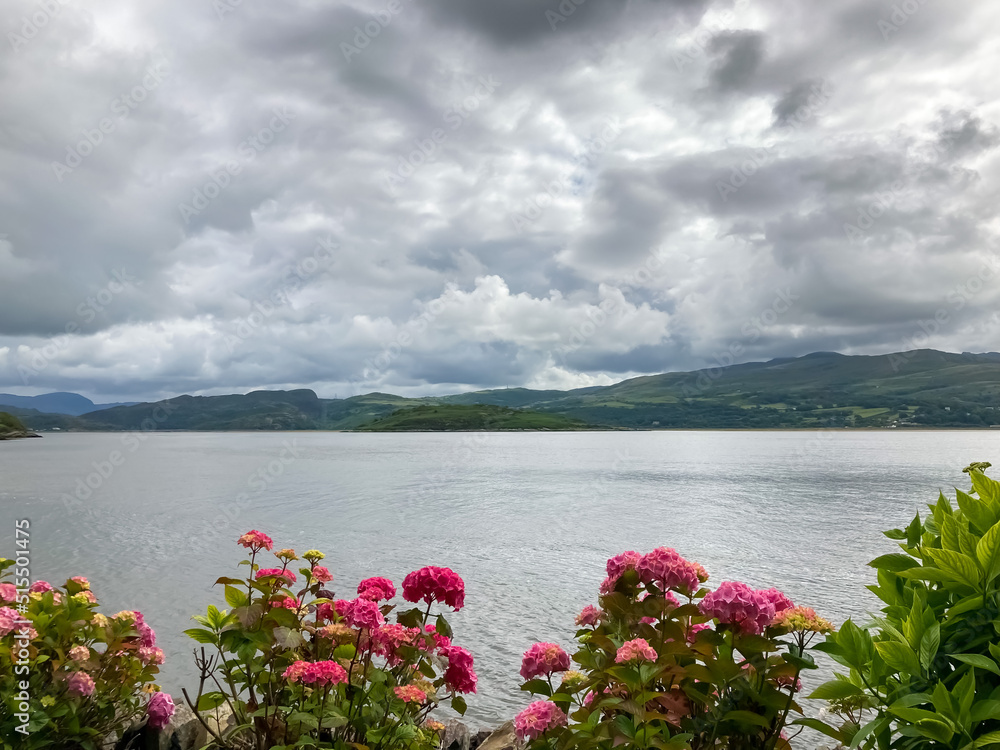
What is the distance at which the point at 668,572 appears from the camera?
4.96 m

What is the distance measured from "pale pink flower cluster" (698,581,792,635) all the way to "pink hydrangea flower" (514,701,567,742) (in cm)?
186

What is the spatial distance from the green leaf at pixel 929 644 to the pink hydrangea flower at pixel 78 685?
23.5 ft

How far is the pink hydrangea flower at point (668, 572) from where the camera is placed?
4965 millimetres

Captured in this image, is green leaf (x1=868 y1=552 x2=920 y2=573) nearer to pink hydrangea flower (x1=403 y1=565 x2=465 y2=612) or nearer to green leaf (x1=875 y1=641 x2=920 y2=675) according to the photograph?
green leaf (x1=875 y1=641 x2=920 y2=675)

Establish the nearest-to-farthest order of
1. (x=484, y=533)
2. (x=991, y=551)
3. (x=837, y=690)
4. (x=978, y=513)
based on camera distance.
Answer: (x=991, y=551) < (x=978, y=513) < (x=837, y=690) < (x=484, y=533)

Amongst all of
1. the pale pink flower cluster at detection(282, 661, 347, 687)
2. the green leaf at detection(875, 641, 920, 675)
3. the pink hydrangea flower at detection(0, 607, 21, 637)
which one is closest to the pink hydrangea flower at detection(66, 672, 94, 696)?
the pink hydrangea flower at detection(0, 607, 21, 637)

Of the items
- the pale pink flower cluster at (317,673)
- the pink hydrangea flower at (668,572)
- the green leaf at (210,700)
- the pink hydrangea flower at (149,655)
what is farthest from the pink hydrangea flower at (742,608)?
the pink hydrangea flower at (149,655)

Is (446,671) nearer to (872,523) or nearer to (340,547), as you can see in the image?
(340,547)

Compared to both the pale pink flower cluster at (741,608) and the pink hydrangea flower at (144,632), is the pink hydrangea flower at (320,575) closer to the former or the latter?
the pink hydrangea flower at (144,632)

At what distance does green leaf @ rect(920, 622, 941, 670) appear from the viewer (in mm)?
2791

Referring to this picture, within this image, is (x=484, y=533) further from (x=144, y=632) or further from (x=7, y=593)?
(x=7, y=593)

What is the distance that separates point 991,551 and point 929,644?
53cm

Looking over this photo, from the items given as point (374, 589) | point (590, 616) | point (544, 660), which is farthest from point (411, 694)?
point (590, 616)

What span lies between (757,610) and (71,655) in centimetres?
654
